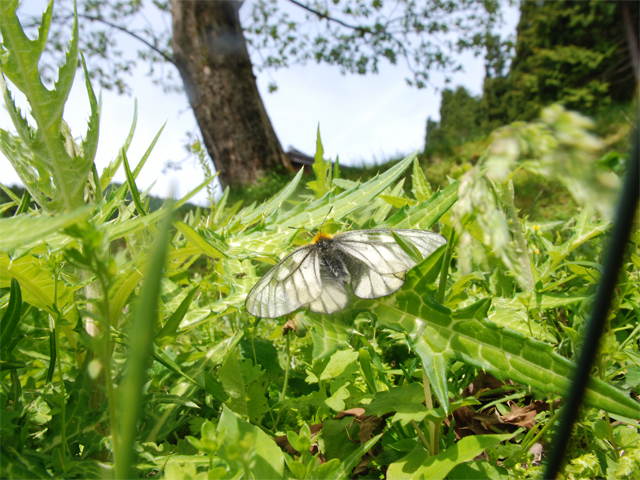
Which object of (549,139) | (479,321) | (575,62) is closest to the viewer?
(549,139)

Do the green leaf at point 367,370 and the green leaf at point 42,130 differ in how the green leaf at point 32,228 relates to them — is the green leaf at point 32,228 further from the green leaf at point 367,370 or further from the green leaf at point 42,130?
the green leaf at point 367,370

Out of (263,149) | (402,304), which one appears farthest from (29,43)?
(263,149)

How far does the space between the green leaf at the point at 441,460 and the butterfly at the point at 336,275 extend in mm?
305

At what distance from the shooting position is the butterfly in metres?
0.90

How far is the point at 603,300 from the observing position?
40cm

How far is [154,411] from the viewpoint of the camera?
0.99 metres

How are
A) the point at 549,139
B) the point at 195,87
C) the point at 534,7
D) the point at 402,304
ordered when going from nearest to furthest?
the point at 549,139
the point at 402,304
the point at 195,87
the point at 534,7

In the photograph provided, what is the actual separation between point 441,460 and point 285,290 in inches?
17.8

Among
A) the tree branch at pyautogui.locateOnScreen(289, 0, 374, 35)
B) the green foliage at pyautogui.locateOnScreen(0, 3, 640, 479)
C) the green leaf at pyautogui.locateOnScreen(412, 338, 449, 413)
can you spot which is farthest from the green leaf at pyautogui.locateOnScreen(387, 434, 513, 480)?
the tree branch at pyautogui.locateOnScreen(289, 0, 374, 35)

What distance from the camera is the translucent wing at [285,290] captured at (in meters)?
0.92

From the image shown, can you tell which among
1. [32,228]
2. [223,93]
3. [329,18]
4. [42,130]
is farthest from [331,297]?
[329,18]

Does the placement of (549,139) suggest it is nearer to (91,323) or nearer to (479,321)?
(479,321)

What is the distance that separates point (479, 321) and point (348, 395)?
1.31 feet

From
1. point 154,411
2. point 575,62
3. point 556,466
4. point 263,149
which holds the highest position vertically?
point 575,62
